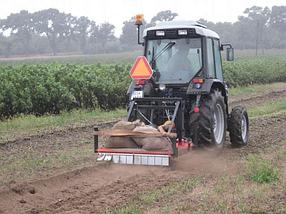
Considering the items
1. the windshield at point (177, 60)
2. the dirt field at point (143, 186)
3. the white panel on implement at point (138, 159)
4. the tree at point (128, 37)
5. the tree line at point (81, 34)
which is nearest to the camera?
the dirt field at point (143, 186)

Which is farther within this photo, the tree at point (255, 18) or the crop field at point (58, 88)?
the tree at point (255, 18)

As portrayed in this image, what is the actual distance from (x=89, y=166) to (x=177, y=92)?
→ 2.14m

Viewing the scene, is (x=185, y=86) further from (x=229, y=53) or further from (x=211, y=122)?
(x=229, y=53)

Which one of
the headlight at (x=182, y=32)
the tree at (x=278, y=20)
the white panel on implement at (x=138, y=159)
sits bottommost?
the white panel on implement at (x=138, y=159)

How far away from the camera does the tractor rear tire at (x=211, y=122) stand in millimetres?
8758

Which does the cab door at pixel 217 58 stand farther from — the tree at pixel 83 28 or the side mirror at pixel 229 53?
the tree at pixel 83 28

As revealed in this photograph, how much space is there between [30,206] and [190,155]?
3493mm

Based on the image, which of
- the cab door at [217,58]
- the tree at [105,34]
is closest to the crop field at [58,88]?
the cab door at [217,58]

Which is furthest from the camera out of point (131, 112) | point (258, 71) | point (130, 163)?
point (258, 71)

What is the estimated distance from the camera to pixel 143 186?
6.97 m

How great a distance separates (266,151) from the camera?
371 inches

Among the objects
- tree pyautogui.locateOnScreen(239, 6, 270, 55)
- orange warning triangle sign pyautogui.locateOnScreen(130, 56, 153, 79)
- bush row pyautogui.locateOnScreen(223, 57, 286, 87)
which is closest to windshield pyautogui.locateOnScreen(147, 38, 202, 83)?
orange warning triangle sign pyautogui.locateOnScreen(130, 56, 153, 79)

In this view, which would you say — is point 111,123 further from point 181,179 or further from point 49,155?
point 181,179

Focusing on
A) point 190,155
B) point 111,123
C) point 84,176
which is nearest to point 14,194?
point 84,176
